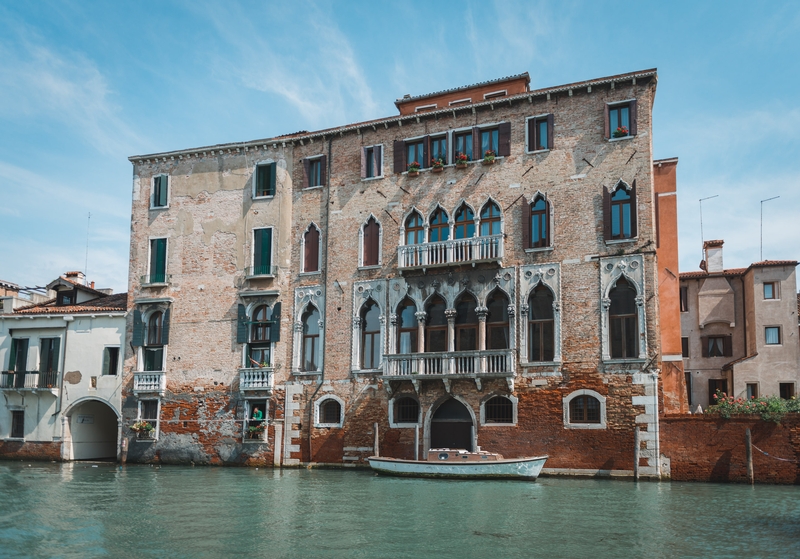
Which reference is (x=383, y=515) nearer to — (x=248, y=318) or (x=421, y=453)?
(x=421, y=453)

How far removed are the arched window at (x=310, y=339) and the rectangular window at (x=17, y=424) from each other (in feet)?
39.1

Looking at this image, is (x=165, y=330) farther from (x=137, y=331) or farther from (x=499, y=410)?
(x=499, y=410)

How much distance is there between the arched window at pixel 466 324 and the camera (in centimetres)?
2530

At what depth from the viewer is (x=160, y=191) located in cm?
3091


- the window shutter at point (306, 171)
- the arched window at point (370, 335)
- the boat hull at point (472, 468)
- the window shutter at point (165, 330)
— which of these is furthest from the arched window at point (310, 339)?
the window shutter at point (165, 330)

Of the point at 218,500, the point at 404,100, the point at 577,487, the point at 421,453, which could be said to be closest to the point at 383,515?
the point at 218,500

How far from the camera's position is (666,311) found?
25.2m

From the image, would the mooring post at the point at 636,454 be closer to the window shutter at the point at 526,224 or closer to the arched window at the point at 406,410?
the window shutter at the point at 526,224

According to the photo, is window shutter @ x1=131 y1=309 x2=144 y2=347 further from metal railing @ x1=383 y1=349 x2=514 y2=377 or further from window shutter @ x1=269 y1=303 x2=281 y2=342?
metal railing @ x1=383 y1=349 x2=514 y2=377

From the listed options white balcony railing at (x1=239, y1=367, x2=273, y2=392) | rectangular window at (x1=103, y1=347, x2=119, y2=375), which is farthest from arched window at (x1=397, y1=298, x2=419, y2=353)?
rectangular window at (x1=103, y1=347, x2=119, y2=375)

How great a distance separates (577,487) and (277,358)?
469 inches

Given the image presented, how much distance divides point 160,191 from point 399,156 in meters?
10.1

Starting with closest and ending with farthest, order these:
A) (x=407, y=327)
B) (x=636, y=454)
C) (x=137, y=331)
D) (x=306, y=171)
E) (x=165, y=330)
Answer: (x=636, y=454) < (x=407, y=327) < (x=306, y=171) < (x=165, y=330) < (x=137, y=331)

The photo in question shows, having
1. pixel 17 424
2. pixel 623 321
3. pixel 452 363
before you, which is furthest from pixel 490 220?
pixel 17 424
